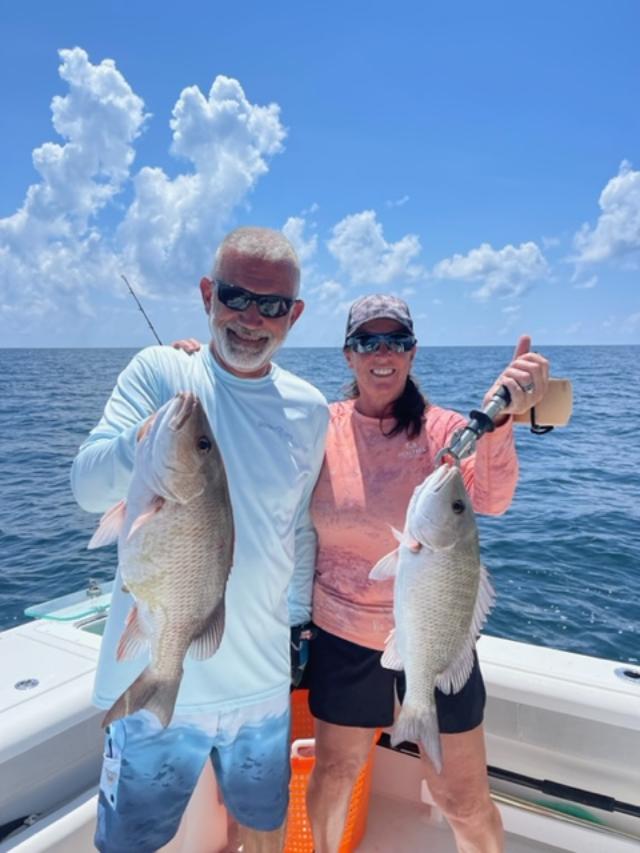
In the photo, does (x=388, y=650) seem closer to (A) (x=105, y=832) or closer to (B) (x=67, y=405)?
(A) (x=105, y=832)

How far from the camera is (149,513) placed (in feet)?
5.77

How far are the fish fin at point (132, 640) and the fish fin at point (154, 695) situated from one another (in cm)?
7

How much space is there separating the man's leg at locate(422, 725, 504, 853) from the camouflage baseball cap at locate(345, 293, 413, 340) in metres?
1.78

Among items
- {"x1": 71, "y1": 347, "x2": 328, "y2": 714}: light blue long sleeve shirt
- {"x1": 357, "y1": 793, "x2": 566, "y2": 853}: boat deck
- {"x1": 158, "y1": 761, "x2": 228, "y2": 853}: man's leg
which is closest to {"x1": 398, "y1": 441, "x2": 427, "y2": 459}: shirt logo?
{"x1": 71, "y1": 347, "x2": 328, "y2": 714}: light blue long sleeve shirt

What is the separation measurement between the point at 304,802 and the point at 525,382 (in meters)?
2.26

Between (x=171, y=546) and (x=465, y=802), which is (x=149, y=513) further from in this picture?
(x=465, y=802)

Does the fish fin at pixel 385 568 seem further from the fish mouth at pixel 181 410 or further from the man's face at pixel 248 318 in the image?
the fish mouth at pixel 181 410

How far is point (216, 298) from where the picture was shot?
2336mm

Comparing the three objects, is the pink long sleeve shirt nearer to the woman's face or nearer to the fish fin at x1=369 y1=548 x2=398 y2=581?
the woman's face

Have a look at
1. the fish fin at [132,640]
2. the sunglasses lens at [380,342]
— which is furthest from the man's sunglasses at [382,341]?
the fish fin at [132,640]

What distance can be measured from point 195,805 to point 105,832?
98 centimetres

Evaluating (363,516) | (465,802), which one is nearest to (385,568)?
(363,516)

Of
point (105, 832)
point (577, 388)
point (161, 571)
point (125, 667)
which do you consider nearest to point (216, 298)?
point (161, 571)

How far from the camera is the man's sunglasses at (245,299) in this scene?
2299 mm
